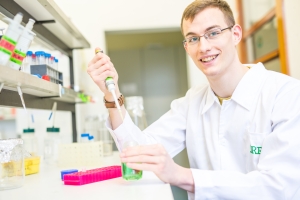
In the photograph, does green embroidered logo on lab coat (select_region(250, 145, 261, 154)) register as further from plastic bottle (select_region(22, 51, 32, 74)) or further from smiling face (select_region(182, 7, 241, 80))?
plastic bottle (select_region(22, 51, 32, 74))

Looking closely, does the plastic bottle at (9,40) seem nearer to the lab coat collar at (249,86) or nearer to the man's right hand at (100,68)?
the man's right hand at (100,68)

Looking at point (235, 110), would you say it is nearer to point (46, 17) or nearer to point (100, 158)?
point (100, 158)

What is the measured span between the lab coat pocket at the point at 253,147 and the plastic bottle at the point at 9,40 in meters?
0.94

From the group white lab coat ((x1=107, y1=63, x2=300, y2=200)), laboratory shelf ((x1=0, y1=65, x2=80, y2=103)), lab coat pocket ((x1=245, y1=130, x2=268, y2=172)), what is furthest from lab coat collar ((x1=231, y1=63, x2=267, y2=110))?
laboratory shelf ((x1=0, y1=65, x2=80, y2=103))

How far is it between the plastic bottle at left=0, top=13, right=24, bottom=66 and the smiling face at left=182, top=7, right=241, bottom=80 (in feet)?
2.50

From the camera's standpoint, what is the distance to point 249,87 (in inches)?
54.2

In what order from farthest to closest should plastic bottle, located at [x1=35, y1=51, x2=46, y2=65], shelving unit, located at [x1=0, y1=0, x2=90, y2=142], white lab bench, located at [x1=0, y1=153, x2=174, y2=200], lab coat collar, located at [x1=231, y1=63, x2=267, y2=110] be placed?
plastic bottle, located at [x1=35, y1=51, x2=46, y2=65], lab coat collar, located at [x1=231, y1=63, x2=267, y2=110], shelving unit, located at [x1=0, y1=0, x2=90, y2=142], white lab bench, located at [x1=0, y1=153, x2=174, y2=200]

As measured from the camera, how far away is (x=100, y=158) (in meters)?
1.69

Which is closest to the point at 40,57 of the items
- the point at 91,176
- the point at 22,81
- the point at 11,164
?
the point at 22,81

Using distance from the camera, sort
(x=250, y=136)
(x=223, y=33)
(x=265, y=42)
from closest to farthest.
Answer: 1. (x=250, y=136)
2. (x=223, y=33)
3. (x=265, y=42)

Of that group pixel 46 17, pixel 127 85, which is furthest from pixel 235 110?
pixel 127 85

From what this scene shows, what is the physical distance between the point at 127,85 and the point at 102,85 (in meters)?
3.52

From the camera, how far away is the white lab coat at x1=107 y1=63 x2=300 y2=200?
1059 mm

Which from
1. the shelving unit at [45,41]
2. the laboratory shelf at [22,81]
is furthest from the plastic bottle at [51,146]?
the laboratory shelf at [22,81]
